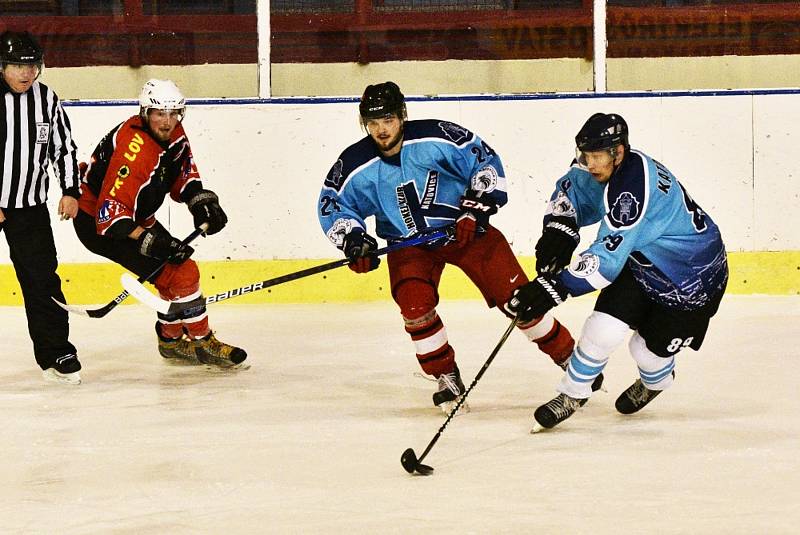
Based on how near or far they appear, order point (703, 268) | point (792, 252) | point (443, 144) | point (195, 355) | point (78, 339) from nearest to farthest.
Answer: point (703, 268), point (443, 144), point (195, 355), point (78, 339), point (792, 252)

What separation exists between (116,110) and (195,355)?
182 cm

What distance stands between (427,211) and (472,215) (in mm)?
184

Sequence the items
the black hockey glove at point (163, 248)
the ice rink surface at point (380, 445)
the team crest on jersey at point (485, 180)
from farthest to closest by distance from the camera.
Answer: the black hockey glove at point (163, 248) → the team crest on jersey at point (485, 180) → the ice rink surface at point (380, 445)

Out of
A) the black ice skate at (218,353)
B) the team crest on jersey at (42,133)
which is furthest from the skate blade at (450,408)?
the team crest on jersey at (42,133)

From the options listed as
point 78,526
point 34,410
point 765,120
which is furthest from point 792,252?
point 78,526

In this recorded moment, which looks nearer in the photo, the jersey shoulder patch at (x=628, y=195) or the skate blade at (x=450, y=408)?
the jersey shoulder patch at (x=628, y=195)

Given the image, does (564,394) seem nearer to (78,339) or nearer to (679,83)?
(78,339)

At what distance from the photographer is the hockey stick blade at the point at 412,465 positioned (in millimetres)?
2744

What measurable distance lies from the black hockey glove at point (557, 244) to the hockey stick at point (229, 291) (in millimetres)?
314

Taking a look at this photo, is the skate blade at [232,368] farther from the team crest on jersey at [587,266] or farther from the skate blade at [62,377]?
the team crest on jersey at [587,266]

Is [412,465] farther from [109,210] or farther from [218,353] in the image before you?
[109,210]

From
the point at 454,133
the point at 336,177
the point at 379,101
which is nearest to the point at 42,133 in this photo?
the point at 336,177

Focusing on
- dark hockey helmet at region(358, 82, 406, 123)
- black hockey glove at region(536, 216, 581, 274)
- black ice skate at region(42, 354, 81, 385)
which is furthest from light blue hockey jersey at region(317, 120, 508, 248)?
black ice skate at region(42, 354, 81, 385)

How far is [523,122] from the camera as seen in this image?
576 centimetres
